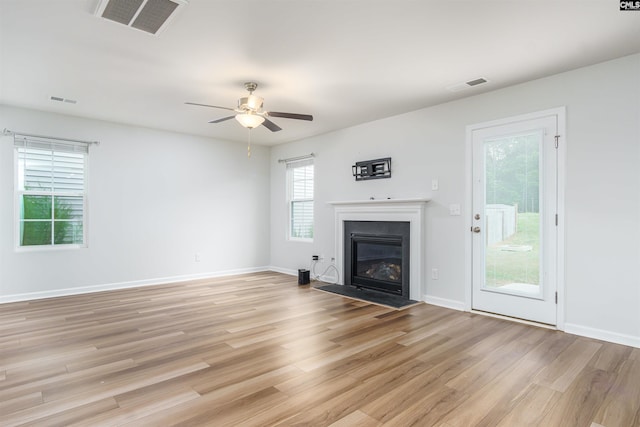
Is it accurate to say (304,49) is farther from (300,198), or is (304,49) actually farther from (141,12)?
(300,198)

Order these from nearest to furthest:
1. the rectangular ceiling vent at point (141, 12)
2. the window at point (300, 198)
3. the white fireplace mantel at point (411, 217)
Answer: the rectangular ceiling vent at point (141, 12)
the white fireplace mantel at point (411, 217)
the window at point (300, 198)

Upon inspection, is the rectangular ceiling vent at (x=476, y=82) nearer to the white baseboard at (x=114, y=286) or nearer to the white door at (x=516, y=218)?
the white door at (x=516, y=218)

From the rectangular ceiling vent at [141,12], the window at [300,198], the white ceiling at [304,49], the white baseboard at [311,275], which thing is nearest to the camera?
the rectangular ceiling vent at [141,12]

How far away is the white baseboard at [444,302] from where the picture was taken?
4.19 metres

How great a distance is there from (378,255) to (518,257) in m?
1.89

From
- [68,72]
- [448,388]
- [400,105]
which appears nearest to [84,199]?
[68,72]

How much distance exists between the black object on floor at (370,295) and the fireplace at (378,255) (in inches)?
3.9

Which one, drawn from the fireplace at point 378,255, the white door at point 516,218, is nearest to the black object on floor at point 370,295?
the fireplace at point 378,255

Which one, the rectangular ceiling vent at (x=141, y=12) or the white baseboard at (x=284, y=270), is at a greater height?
the rectangular ceiling vent at (x=141, y=12)

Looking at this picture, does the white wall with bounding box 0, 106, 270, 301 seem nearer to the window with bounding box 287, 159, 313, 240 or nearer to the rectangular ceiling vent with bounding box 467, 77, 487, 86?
the window with bounding box 287, 159, 313, 240

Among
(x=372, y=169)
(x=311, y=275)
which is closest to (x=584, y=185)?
(x=372, y=169)

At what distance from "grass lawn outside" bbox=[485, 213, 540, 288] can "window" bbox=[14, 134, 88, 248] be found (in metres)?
5.41

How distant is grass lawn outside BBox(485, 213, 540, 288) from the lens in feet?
11.9

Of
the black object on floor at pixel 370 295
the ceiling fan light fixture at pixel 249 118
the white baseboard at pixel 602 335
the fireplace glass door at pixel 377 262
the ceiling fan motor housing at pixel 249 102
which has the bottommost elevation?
the black object on floor at pixel 370 295
